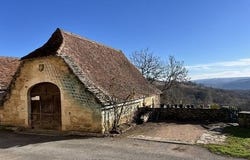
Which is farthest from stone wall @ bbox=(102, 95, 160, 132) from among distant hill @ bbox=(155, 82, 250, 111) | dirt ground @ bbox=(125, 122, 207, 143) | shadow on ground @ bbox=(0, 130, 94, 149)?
distant hill @ bbox=(155, 82, 250, 111)

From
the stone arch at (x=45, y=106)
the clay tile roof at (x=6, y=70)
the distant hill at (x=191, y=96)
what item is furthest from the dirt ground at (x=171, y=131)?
the distant hill at (x=191, y=96)

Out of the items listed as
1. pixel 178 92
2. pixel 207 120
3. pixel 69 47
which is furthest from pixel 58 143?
pixel 178 92

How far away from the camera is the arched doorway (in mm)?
14656

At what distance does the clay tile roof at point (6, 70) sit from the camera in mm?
19125

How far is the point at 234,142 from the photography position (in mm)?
11844

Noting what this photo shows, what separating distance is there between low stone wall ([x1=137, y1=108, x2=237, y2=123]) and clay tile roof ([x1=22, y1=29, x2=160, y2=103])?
1.46m

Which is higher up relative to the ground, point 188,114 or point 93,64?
point 93,64

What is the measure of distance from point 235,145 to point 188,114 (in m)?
7.28

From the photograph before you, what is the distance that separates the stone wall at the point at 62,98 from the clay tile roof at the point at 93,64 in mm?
379

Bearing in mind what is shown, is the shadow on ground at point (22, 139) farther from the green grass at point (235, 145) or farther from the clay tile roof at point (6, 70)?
the green grass at point (235, 145)

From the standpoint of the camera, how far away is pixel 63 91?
556 inches

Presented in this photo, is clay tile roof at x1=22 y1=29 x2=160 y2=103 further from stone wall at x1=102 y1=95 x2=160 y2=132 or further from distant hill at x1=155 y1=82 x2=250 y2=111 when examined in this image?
distant hill at x1=155 y1=82 x2=250 y2=111

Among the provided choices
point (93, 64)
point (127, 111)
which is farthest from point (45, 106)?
point (127, 111)

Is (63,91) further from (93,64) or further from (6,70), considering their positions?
(6,70)
